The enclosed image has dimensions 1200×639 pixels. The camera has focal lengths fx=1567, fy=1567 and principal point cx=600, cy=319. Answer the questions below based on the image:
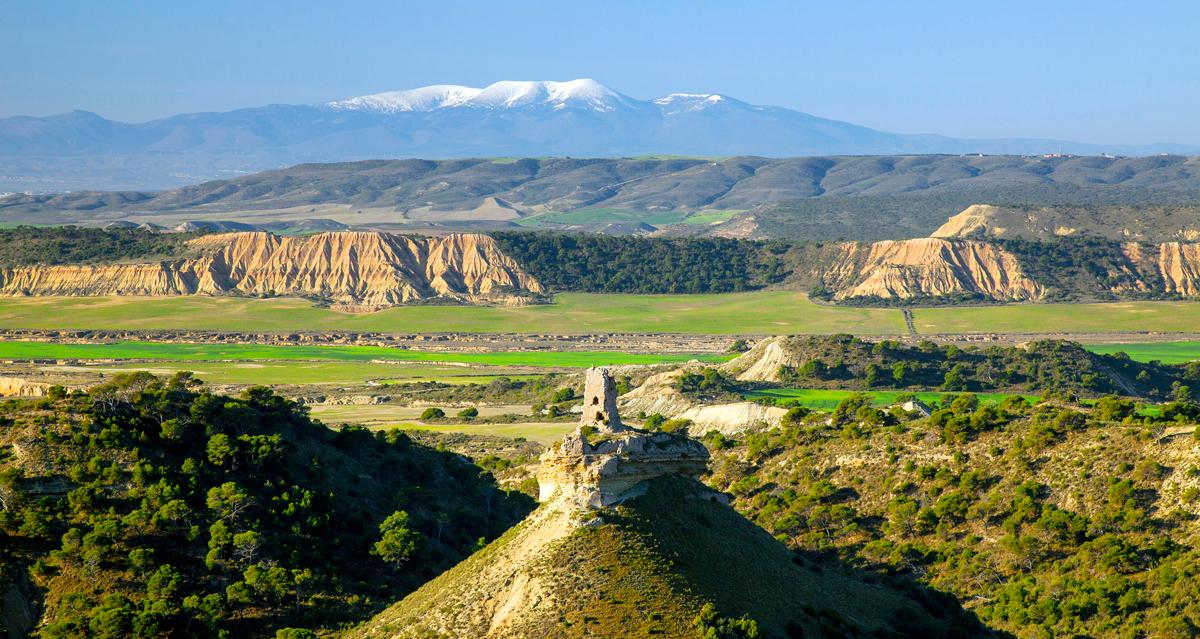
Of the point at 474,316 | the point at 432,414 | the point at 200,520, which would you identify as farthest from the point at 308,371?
the point at 200,520

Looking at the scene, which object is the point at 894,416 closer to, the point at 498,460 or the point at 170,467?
the point at 498,460

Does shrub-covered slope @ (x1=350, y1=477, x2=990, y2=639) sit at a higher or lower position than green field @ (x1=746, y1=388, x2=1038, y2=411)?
higher

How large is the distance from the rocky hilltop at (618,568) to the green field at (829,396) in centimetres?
5877

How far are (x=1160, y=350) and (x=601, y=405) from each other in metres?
111

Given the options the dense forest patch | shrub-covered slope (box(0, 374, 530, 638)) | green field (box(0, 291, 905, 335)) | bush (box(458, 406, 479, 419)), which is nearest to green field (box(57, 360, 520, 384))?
bush (box(458, 406, 479, 419))

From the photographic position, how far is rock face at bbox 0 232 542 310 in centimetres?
17050

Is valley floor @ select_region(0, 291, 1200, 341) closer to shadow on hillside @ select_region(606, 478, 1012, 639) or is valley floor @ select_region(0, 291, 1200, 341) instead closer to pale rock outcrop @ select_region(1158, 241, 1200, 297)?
→ pale rock outcrop @ select_region(1158, 241, 1200, 297)

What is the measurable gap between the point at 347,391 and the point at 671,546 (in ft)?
258

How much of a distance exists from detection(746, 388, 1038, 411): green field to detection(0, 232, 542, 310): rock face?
74.4 m

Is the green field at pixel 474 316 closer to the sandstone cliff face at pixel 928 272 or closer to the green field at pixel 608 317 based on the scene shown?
the green field at pixel 608 317

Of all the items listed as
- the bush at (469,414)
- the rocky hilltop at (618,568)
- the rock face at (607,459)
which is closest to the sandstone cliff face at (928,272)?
the bush at (469,414)

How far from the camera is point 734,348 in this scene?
439ft

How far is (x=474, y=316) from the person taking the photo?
162500 mm

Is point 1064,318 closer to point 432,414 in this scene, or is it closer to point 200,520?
point 432,414
